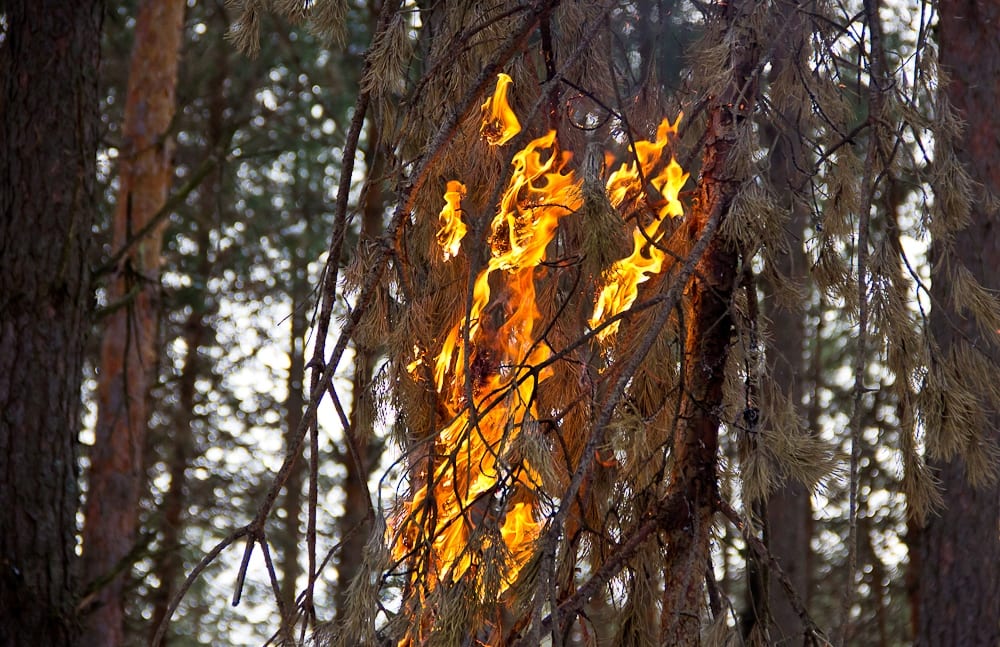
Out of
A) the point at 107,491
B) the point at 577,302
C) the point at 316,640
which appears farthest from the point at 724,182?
the point at 107,491

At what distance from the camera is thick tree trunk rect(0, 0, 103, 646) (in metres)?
3.71

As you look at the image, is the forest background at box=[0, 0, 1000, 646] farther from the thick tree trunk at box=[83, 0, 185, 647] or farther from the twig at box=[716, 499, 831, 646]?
the thick tree trunk at box=[83, 0, 185, 647]

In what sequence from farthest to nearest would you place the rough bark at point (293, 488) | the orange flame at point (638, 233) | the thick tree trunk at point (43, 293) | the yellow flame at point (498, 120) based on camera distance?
1. the rough bark at point (293, 488)
2. the thick tree trunk at point (43, 293)
3. the yellow flame at point (498, 120)
4. the orange flame at point (638, 233)

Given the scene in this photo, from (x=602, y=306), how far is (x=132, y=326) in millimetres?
4719

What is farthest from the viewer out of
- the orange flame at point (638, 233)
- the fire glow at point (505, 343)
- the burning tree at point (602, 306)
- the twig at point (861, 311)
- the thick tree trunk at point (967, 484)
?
the thick tree trunk at point (967, 484)

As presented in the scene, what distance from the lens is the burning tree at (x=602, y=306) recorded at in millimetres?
2018

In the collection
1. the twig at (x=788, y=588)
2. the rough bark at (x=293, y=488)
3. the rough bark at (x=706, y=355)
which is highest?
the rough bark at (x=293, y=488)

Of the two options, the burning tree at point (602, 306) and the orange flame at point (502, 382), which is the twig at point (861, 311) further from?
the orange flame at point (502, 382)

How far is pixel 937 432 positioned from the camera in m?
2.14

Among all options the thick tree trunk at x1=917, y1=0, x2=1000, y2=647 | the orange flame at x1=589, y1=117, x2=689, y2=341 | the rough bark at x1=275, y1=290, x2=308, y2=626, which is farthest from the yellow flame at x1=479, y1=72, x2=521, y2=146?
the rough bark at x1=275, y1=290, x2=308, y2=626

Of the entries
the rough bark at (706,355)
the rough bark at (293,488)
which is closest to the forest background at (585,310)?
the rough bark at (706,355)

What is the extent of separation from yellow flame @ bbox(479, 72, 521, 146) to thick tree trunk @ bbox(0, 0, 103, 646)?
7.05 feet

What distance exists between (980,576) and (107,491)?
15.8 ft

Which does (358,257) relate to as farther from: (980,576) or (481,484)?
(980,576)
